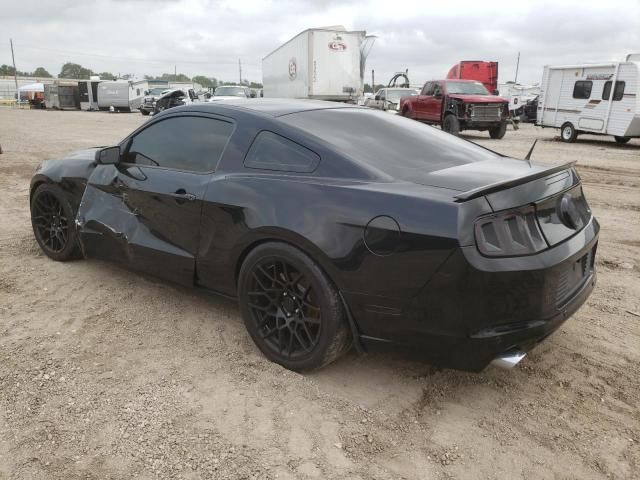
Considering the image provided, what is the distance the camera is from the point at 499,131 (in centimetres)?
1762

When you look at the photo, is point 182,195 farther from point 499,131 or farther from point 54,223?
point 499,131

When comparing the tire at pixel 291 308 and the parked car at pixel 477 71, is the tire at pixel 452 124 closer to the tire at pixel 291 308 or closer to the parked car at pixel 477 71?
the parked car at pixel 477 71

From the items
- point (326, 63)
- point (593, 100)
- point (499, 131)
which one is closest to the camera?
point (593, 100)

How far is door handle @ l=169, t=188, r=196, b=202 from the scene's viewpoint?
3.32m

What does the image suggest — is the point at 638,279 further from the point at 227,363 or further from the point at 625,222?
the point at 227,363

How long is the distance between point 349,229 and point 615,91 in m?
15.7

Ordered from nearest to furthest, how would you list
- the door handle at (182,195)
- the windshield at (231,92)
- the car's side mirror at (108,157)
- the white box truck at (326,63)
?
the door handle at (182,195) → the car's side mirror at (108,157) → the white box truck at (326,63) → the windshield at (231,92)

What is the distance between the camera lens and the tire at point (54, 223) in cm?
444

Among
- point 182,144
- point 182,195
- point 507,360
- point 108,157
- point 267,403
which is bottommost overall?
point 267,403

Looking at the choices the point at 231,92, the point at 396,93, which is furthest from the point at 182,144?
the point at 231,92

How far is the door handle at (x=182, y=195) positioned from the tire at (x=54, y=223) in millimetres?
1434

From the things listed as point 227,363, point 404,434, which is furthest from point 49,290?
point 404,434

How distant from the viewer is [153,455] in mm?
2396

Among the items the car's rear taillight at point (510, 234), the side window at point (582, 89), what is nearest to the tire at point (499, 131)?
the side window at point (582, 89)
